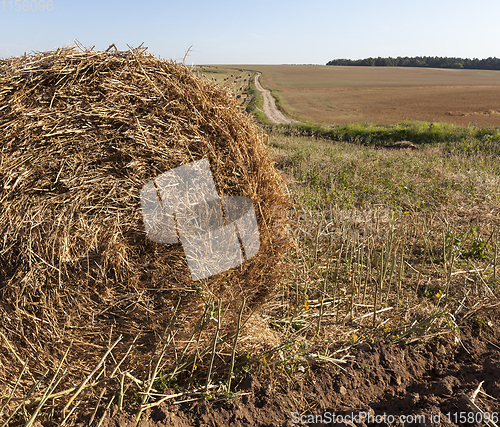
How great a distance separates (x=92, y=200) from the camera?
2488 mm

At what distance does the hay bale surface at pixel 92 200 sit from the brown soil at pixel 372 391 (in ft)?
1.88

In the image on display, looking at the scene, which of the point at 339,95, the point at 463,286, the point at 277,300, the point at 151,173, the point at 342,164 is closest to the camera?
the point at 151,173

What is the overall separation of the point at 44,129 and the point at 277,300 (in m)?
2.55

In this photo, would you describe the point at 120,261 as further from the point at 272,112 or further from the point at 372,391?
the point at 272,112

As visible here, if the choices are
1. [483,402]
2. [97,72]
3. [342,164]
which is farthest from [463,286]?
[342,164]

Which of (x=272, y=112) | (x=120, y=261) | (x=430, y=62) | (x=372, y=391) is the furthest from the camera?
(x=430, y=62)

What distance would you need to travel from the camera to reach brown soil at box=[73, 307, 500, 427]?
2312 mm

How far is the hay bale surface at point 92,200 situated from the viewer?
236 centimetres

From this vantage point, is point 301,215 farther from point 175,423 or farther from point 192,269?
point 175,423

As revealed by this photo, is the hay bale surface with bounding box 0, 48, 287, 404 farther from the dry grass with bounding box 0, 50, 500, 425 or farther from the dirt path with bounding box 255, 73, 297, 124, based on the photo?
the dirt path with bounding box 255, 73, 297, 124

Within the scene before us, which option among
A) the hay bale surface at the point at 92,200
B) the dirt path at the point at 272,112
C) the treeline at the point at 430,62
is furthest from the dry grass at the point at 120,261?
the treeline at the point at 430,62

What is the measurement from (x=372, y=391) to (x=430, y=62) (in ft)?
389

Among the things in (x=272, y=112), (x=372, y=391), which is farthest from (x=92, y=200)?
(x=272, y=112)

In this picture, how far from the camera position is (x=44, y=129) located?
95.9 inches
